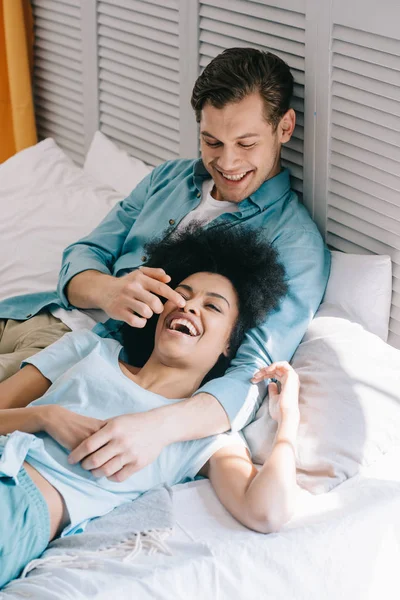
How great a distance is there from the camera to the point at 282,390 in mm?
1643

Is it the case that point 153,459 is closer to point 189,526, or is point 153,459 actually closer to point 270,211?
point 189,526

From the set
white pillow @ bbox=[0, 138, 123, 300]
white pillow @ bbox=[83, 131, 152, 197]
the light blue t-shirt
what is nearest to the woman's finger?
the light blue t-shirt

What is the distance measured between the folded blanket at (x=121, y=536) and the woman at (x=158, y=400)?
0.02 meters

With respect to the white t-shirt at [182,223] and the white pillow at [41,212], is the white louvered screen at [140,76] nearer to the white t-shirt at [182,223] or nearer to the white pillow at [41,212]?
the white pillow at [41,212]

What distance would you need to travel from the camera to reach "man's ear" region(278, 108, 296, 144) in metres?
1.98

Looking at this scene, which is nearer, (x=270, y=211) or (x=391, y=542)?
(x=391, y=542)

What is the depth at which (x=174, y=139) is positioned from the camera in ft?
8.71

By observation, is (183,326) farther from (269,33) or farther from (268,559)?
(269,33)

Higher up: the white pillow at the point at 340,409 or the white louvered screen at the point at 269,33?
the white louvered screen at the point at 269,33

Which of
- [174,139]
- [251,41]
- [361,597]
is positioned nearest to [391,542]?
[361,597]

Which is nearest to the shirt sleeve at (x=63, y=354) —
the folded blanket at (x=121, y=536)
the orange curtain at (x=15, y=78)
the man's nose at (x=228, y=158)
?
Result: the folded blanket at (x=121, y=536)

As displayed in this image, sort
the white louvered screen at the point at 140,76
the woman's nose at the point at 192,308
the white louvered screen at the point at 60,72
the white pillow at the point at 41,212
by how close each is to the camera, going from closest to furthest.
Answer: the woman's nose at the point at 192,308, the white pillow at the point at 41,212, the white louvered screen at the point at 140,76, the white louvered screen at the point at 60,72

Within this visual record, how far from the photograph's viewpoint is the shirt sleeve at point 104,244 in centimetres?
208

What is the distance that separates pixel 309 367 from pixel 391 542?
404 mm
